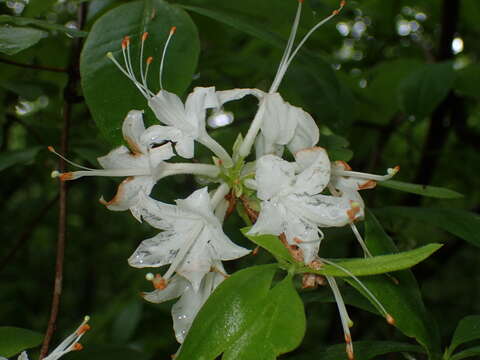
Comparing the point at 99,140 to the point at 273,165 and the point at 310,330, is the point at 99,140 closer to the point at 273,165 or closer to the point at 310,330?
the point at 273,165

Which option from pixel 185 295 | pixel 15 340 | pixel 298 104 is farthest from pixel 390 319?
pixel 298 104

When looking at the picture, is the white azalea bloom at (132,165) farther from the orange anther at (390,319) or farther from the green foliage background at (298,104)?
the orange anther at (390,319)

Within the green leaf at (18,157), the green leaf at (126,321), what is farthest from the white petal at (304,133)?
the green leaf at (126,321)

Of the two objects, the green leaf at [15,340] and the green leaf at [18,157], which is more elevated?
the green leaf at [18,157]

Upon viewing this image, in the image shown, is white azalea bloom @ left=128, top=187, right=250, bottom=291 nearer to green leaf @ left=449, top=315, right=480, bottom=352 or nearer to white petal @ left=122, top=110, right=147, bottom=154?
white petal @ left=122, top=110, right=147, bottom=154

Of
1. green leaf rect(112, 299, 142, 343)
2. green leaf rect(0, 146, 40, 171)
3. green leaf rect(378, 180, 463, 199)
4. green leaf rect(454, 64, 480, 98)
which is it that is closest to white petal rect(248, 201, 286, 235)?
green leaf rect(378, 180, 463, 199)
